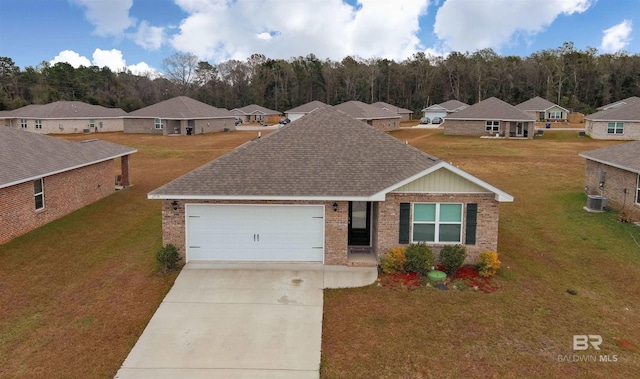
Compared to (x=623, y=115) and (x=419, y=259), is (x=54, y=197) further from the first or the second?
(x=623, y=115)

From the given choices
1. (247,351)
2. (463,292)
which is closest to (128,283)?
(247,351)

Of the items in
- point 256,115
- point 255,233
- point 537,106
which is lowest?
point 255,233

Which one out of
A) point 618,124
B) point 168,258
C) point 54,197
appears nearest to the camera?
point 168,258

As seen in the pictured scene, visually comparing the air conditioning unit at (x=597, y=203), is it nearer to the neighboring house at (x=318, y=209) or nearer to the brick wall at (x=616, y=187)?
the brick wall at (x=616, y=187)

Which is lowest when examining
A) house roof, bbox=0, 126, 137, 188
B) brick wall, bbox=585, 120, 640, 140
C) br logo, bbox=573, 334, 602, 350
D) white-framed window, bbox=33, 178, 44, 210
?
br logo, bbox=573, 334, 602, 350

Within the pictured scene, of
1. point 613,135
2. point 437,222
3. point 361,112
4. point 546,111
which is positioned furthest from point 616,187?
point 546,111

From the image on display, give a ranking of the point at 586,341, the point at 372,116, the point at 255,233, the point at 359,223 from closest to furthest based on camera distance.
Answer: the point at 586,341 < the point at 255,233 < the point at 359,223 < the point at 372,116

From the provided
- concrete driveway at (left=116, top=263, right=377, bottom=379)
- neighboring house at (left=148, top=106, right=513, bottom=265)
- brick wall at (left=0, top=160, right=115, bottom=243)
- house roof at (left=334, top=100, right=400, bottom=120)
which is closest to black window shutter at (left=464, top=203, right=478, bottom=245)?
neighboring house at (left=148, top=106, right=513, bottom=265)

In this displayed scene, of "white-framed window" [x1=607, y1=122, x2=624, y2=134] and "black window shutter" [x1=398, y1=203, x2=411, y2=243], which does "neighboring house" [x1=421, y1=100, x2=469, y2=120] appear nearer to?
"white-framed window" [x1=607, y1=122, x2=624, y2=134]
